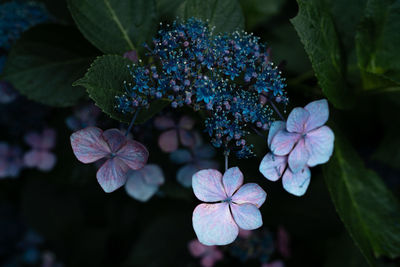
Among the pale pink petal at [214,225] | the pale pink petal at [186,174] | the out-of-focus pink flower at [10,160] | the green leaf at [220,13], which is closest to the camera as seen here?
the pale pink petal at [214,225]

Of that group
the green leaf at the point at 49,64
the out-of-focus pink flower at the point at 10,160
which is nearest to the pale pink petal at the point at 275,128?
the green leaf at the point at 49,64

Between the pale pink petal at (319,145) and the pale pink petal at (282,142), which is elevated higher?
the pale pink petal at (282,142)

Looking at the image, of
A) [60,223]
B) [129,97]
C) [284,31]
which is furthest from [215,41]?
[60,223]

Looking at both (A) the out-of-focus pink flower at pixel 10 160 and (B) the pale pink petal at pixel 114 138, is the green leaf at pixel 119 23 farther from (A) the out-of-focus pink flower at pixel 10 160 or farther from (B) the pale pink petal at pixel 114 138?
(A) the out-of-focus pink flower at pixel 10 160

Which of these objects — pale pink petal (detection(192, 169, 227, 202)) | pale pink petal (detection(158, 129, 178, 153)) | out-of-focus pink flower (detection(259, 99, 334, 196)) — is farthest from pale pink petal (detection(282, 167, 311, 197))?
pale pink petal (detection(158, 129, 178, 153))

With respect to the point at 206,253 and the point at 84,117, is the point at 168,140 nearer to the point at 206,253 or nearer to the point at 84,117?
the point at 84,117

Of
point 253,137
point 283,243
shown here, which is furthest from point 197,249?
point 253,137

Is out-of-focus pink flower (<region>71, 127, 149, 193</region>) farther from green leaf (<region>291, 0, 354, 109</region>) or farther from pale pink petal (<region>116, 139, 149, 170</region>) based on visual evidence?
green leaf (<region>291, 0, 354, 109</region>)
